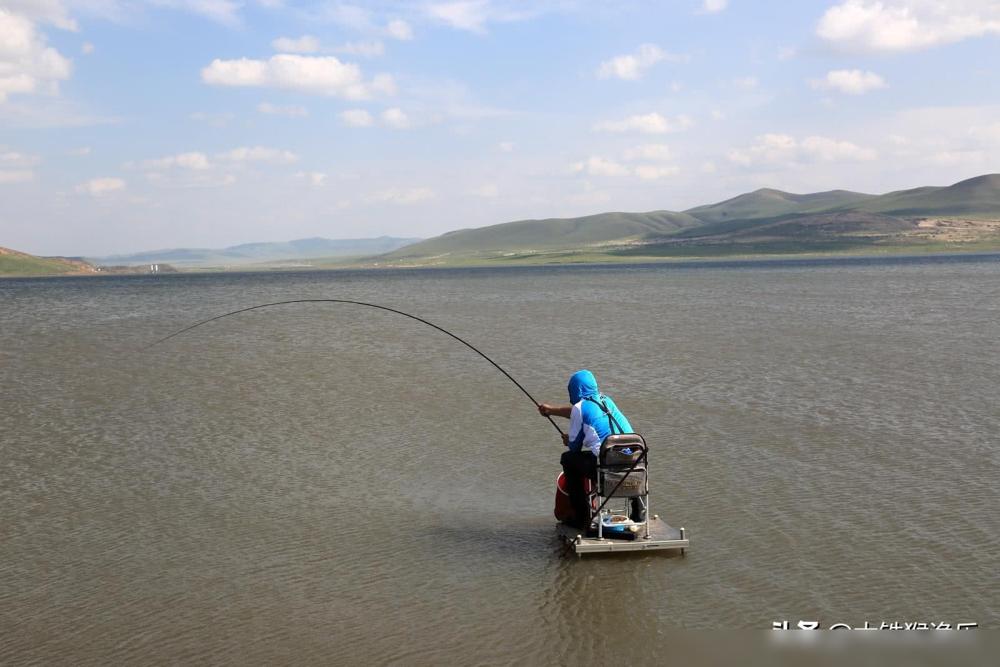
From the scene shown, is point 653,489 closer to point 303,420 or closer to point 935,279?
point 303,420

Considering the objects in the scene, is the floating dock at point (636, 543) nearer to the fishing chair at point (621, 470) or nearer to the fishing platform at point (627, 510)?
the fishing platform at point (627, 510)

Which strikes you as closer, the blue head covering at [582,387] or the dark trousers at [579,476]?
the dark trousers at [579,476]

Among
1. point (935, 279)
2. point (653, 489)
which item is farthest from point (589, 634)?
point (935, 279)

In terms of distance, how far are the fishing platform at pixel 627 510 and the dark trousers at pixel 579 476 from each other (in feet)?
0.20

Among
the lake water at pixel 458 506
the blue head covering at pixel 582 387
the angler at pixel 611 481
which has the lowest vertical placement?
the lake water at pixel 458 506

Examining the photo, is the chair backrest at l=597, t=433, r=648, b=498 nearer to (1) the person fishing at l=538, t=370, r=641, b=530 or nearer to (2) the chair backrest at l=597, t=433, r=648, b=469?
(2) the chair backrest at l=597, t=433, r=648, b=469

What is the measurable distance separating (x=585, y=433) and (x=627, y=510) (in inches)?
34.7

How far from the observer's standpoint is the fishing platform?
8492 mm

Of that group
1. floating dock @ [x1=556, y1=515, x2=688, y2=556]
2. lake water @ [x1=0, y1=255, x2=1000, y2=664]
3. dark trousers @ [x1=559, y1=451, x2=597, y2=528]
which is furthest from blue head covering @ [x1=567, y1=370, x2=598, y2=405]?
lake water @ [x1=0, y1=255, x2=1000, y2=664]

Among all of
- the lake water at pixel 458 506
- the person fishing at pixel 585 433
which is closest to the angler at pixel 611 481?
the person fishing at pixel 585 433

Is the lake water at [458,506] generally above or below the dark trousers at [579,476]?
below

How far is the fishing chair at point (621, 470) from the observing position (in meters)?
8.50

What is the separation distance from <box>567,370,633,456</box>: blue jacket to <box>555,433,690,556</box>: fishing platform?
0.23 m

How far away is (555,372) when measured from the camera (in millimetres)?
21844
